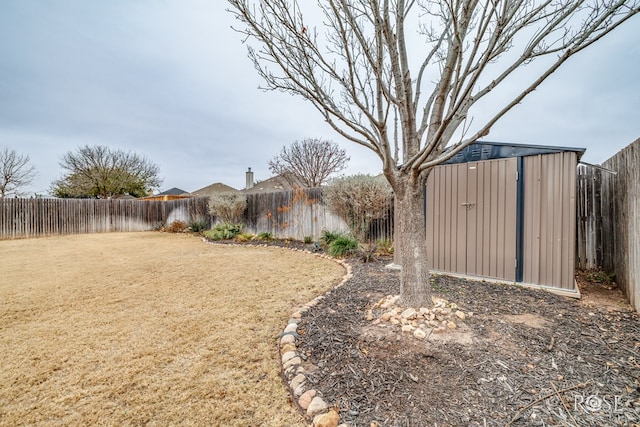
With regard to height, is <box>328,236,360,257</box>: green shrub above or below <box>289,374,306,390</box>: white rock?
above

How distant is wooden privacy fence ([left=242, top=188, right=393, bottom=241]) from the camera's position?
6.45 meters

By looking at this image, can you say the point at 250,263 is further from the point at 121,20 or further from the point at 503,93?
the point at 121,20

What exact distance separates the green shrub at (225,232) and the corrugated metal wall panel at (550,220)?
8142 mm

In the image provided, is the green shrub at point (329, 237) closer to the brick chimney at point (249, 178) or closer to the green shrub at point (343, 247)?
the green shrub at point (343, 247)

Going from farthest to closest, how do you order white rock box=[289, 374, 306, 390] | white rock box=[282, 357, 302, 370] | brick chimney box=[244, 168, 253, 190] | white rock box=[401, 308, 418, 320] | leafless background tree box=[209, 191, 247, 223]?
brick chimney box=[244, 168, 253, 190]
leafless background tree box=[209, 191, 247, 223]
white rock box=[401, 308, 418, 320]
white rock box=[282, 357, 302, 370]
white rock box=[289, 374, 306, 390]

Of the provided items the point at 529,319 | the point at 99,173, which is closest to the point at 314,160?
the point at 529,319

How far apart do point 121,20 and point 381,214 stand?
648cm

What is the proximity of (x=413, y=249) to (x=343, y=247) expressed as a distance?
336 centimetres

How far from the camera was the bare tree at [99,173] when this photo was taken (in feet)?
58.9

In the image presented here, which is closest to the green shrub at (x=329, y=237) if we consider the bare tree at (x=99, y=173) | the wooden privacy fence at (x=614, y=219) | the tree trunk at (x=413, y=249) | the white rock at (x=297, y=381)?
the tree trunk at (x=413, y=249)

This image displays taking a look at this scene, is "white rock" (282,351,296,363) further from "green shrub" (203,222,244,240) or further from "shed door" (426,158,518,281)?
"green shrub" (203,222,244,240)

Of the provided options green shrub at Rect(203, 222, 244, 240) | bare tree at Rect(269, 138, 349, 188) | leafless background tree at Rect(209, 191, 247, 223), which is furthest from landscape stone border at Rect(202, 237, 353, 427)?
bare tree at Rect(269, 138, 349, 188)

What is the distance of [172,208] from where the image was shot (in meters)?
12.9

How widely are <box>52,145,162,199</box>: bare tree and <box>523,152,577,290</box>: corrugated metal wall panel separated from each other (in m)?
23.4
